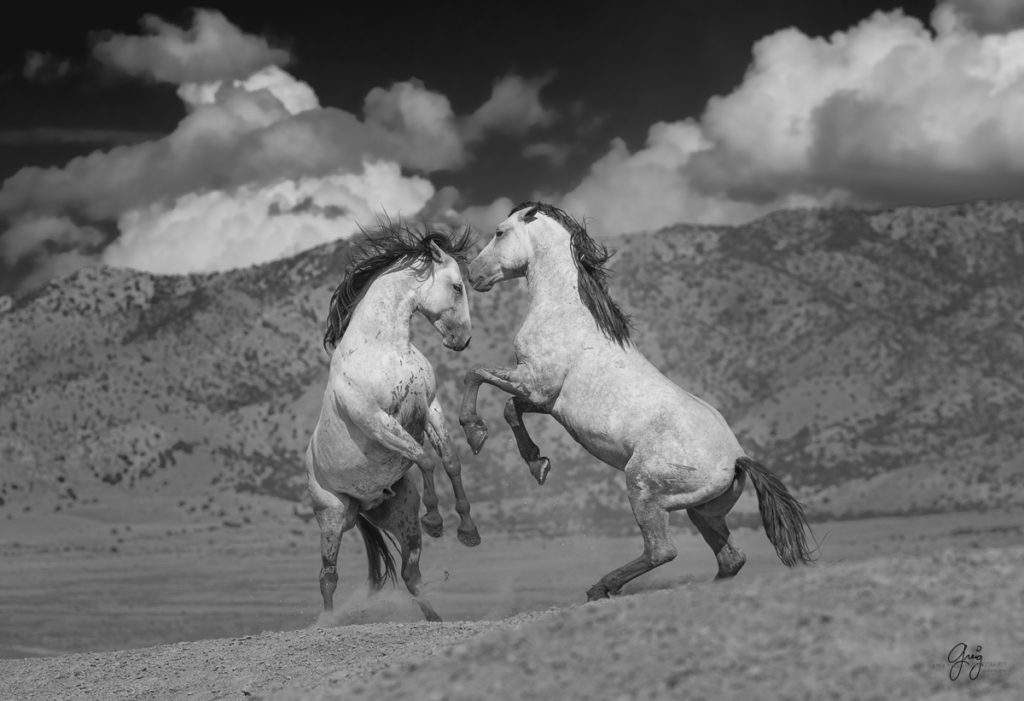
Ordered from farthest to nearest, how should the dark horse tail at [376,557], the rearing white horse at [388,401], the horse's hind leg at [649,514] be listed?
the dark horse tail at [376,557] → the rearing white horse at [388,401] → the horse's hind leg at [649,514]

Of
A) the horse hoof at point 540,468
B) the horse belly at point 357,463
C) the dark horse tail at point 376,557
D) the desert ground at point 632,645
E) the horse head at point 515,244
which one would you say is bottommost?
the desert ground at point 632,645

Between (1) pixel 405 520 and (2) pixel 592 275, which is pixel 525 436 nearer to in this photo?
(2) pixel 592 275

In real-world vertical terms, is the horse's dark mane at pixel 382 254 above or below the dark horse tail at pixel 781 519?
above

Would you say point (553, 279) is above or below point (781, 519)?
above

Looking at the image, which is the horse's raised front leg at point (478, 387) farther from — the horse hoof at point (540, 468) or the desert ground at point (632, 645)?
the desert ground at point (632, 645)

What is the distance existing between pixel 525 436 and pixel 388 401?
1218 mm

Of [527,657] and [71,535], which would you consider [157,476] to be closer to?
[71,535]

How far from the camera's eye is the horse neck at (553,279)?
34.7 ft

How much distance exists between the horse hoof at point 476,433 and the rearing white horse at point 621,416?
11 millimetres

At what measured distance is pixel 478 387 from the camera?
10359 millimetres

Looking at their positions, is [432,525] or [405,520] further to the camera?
[405,520]

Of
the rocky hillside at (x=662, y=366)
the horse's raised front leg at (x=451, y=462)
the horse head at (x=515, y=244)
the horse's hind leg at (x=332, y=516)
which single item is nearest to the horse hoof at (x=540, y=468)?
the horse's raised front leg at (x=451, y=462)

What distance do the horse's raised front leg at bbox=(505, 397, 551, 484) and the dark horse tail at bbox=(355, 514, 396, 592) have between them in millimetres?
2559

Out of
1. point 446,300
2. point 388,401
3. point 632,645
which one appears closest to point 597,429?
point 388,401
